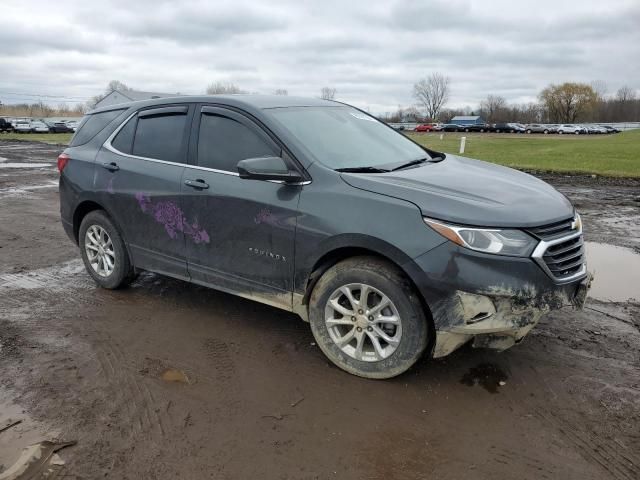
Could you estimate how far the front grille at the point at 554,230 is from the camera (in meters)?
3.24

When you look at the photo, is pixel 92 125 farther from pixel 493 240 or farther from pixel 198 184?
pixel 493 240

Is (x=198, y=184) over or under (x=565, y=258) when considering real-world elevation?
over

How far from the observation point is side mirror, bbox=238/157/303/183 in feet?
12.0

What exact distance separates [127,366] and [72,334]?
867 mm

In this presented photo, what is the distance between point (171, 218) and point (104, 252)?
1.21 meters

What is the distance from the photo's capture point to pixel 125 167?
4840mm

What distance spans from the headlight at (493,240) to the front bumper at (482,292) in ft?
0.12

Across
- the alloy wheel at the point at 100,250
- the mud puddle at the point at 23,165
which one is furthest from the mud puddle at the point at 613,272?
the mud puddle at the point at 23,165

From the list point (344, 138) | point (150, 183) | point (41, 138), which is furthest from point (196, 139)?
point (41, 138)

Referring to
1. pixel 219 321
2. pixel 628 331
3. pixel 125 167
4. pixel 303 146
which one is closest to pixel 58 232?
pixel 125 167

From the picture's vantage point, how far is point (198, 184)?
424 centimetres

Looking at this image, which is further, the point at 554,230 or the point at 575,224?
the point at 575,224

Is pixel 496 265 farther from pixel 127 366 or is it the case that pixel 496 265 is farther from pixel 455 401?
pixel 127 366

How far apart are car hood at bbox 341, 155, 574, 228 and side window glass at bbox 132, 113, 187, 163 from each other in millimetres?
1667
